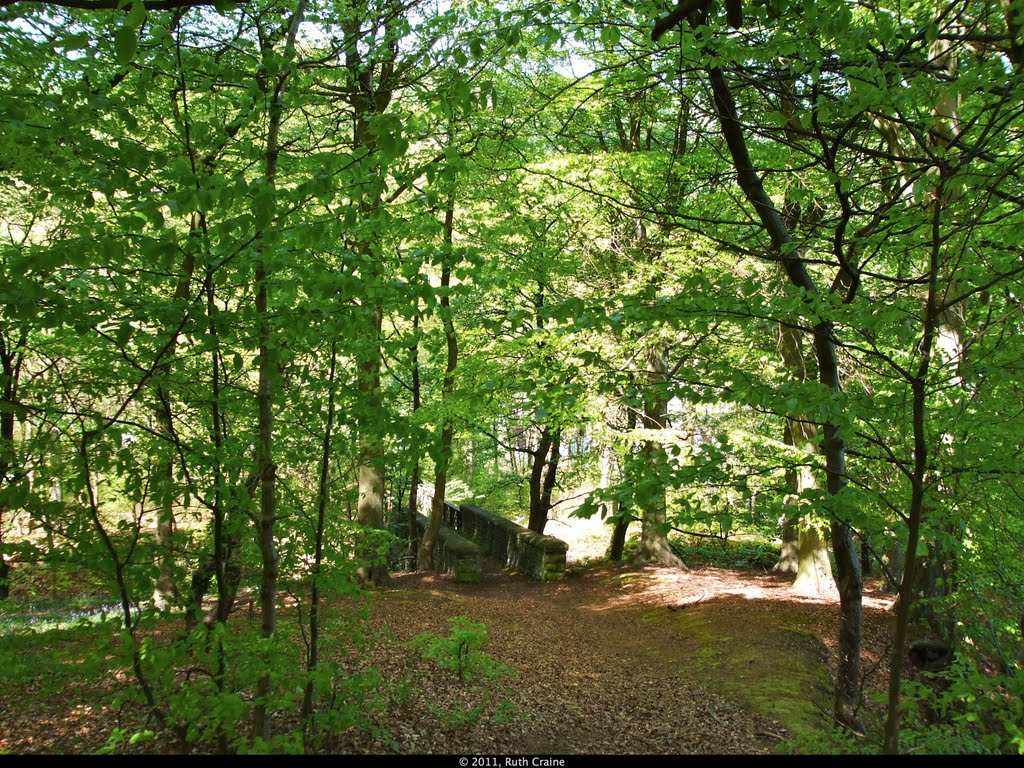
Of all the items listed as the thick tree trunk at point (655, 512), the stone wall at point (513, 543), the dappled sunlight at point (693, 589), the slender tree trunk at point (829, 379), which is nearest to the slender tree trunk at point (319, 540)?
the slender tree trunk at point (829, 379)

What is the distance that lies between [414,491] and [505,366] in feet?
20.3

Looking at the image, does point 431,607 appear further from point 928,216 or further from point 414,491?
point 928,216

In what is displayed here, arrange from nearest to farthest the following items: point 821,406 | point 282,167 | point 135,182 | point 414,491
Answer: point 135,182 < point 821,406 < point 282,167 < point 414,491

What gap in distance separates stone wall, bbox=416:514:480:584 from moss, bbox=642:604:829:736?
419 cm

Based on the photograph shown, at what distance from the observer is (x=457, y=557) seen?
1259cm

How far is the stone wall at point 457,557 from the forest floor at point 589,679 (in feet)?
3.59

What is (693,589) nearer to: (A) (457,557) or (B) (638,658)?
(B) (638,658)

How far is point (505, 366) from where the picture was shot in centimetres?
1018

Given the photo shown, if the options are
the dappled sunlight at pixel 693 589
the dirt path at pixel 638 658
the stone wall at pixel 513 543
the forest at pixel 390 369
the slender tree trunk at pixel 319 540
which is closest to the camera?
the forest at pixel 390 369

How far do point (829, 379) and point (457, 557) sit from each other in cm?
936

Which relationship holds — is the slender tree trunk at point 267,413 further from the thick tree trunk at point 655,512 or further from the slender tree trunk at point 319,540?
the thick tree trunk at point 655,512

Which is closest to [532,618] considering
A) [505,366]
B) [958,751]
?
Result: [505,366]

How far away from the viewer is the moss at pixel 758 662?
5.92m

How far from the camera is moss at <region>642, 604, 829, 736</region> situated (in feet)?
19.4
